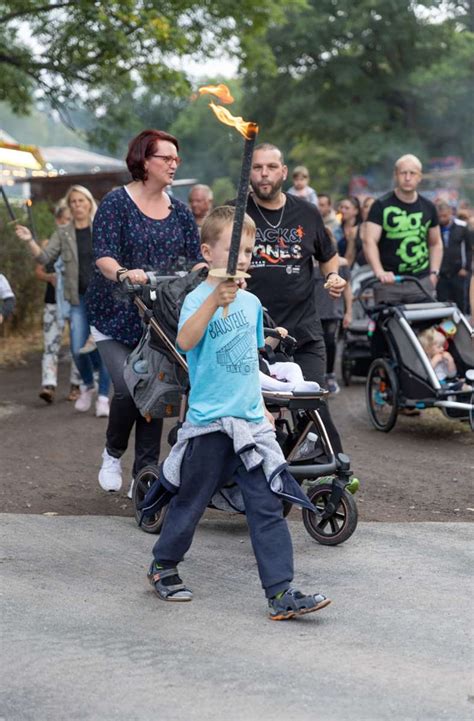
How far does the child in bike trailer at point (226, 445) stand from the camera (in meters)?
5.11

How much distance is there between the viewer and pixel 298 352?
715cm

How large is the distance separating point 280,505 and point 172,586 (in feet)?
1.86

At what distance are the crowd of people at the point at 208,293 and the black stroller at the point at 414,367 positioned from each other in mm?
226

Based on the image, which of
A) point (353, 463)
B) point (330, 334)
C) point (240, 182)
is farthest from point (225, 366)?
point (330, 334)

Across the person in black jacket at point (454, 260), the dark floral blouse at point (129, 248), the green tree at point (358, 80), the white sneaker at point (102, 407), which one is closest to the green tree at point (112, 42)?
the person in black jacket at point (454, 260)

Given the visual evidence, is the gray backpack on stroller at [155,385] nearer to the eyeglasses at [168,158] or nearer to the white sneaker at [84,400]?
the eyeglasses at [168,158]

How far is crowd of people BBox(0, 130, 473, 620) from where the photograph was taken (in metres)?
5.20

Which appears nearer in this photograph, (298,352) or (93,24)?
(298,352)

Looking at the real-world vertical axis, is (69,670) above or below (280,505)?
below

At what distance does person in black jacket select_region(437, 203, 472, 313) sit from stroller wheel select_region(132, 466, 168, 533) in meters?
9.48

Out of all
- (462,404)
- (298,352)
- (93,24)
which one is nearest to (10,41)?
(93,24)

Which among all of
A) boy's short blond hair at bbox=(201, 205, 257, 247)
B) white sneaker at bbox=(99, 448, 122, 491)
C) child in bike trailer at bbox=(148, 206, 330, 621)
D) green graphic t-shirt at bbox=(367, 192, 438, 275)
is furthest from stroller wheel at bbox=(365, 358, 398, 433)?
boy's short blond hair at bbox=(201, 205, 257, 247)

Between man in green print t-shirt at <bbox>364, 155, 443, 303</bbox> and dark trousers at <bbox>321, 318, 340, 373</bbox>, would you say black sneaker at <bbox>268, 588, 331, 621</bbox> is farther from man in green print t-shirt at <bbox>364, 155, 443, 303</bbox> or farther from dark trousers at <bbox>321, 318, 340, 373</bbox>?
dark trousers at <bbox>321, 318, 340, 373</bbox>

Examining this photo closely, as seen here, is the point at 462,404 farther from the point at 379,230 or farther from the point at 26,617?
the point at 26,617
